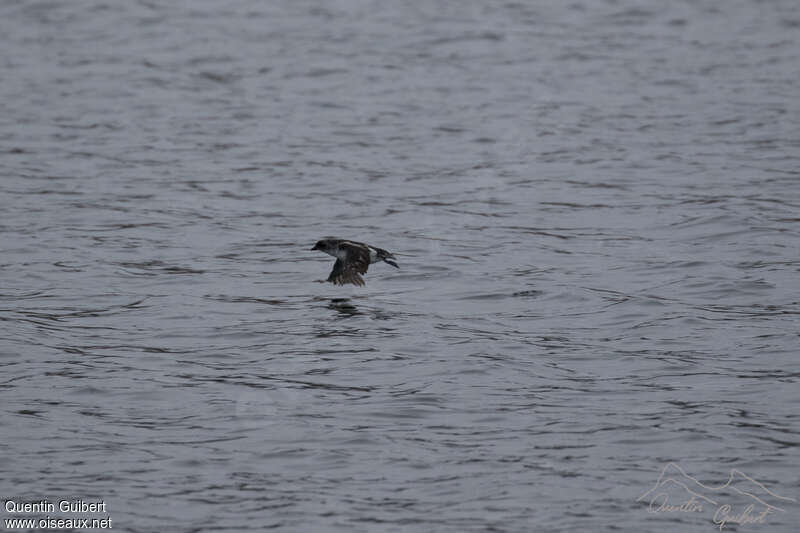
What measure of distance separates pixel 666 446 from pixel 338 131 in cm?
1364

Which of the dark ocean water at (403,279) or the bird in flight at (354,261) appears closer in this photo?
the dark ocean water at (403,279)

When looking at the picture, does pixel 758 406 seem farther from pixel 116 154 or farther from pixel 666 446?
pixel 116 154

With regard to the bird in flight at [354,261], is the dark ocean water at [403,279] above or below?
below

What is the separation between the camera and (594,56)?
28078 mm

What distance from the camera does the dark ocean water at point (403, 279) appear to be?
9.17 metres

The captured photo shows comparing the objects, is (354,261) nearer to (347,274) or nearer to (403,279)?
(347,274)

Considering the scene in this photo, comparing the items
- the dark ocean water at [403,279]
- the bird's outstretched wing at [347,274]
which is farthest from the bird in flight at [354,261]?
the dark ocean water at [403,279]

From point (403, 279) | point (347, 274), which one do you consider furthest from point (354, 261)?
point (403, 279)

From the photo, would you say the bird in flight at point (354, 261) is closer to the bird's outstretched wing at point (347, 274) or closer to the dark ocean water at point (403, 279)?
the bird's outstretched wing at point (347, 274)

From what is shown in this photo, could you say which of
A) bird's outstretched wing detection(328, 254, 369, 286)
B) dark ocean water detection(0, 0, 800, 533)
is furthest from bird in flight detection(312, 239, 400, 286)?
dark ocean water detection(0, 0, 800, 533)

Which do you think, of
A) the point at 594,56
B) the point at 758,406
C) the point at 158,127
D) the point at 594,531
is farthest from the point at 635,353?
the point at 594,56

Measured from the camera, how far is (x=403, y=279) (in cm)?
1481

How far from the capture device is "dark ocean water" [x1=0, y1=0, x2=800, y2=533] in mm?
9172

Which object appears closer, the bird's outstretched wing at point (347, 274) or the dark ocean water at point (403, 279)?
the dark ocean water at point (403, 279)
